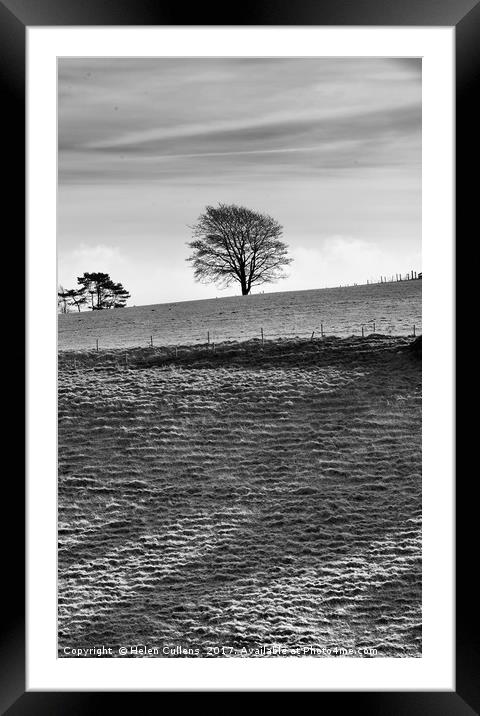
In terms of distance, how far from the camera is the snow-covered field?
11.1 metres

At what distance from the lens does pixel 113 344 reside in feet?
35.9

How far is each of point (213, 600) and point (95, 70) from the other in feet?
33.5

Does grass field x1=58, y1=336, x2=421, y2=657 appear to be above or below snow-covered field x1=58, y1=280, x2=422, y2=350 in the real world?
below

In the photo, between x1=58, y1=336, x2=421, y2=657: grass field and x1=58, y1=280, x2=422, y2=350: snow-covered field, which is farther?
x1=58, y1=280, x2=422, y2=350: snow-covered field

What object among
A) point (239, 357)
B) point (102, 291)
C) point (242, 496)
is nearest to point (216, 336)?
point (239, 357)

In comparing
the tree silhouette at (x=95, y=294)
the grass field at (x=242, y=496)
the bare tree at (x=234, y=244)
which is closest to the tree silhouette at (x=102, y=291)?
the tree silhouette at (x=95, y=294)

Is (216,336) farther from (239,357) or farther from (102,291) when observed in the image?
(102,291)

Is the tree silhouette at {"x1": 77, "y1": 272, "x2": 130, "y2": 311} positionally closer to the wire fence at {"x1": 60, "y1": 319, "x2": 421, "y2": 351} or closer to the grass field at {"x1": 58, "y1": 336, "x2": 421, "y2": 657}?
the wire fence at {"x1": 60, "y1": 319, "x2": 421, "y2": 351}

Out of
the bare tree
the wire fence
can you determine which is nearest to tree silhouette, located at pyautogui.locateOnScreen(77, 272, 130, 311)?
the wire fence

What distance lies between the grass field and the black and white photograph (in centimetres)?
4
